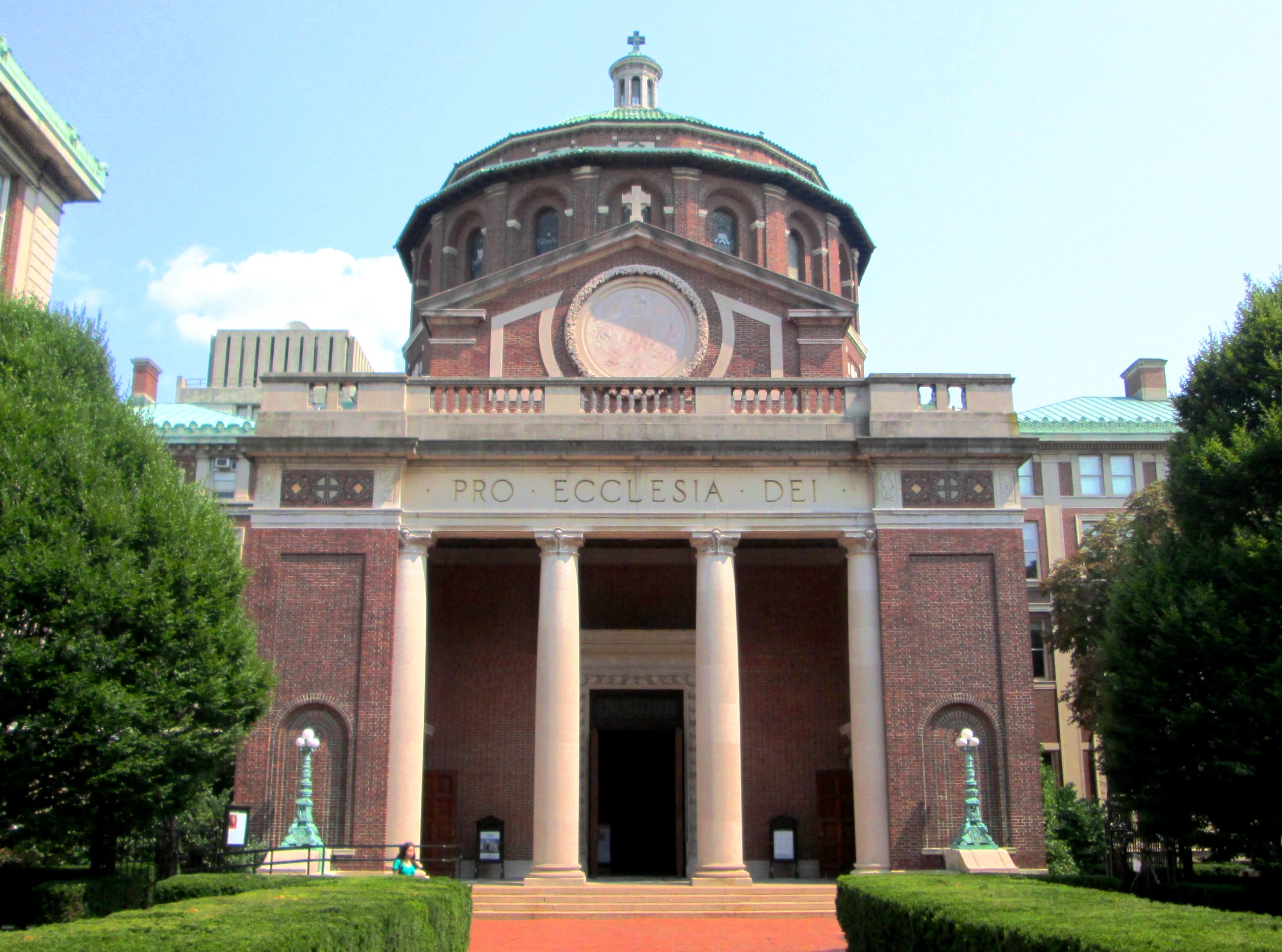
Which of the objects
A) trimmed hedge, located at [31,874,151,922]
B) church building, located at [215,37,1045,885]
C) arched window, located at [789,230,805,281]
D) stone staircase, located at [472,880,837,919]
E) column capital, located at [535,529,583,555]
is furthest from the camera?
arched window, located at [789,230,805,281]

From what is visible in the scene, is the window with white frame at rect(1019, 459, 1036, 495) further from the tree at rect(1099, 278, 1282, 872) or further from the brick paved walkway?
the brick paved walkway

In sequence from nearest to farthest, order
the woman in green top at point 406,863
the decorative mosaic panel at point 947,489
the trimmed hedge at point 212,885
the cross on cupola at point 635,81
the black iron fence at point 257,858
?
the trimmed hedge at point 212,885
the woman in green top at point 406,863
the black iron fence at point 257,858
the decorative mosaic panel at point 947,489
the cross on cupola at point 635,81

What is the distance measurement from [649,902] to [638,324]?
12242 millimetres

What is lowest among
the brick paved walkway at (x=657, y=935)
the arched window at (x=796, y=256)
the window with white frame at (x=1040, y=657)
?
the brick paved walkway at (x=657, y=935)

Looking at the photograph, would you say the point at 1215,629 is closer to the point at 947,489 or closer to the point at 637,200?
the point at 947,489

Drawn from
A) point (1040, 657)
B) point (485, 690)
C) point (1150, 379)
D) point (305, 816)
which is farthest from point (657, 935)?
point (1150, 379)

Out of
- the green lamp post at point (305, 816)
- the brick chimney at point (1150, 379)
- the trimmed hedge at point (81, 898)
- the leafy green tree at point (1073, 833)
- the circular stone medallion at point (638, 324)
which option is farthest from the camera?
the brick chimney at point (1150, 379)

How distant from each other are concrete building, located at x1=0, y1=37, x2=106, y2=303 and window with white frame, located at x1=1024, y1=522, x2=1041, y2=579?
32.4 metres

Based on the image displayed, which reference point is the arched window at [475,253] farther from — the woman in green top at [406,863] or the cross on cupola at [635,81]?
the woman in green top at [406,863]

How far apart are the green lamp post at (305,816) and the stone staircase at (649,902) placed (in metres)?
2.89

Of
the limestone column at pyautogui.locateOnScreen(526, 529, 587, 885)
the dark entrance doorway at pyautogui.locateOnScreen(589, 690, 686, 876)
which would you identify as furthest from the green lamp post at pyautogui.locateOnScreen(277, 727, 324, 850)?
the dark entrance doorway at pyautogui.locateOnScreen(589, 690, 686, 876)

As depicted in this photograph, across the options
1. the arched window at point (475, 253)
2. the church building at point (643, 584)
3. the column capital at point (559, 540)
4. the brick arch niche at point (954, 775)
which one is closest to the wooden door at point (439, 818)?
the church building at point (643, 584)

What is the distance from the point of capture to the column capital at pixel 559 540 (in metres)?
24.8

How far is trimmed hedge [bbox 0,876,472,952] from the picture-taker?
9500 millimetres
